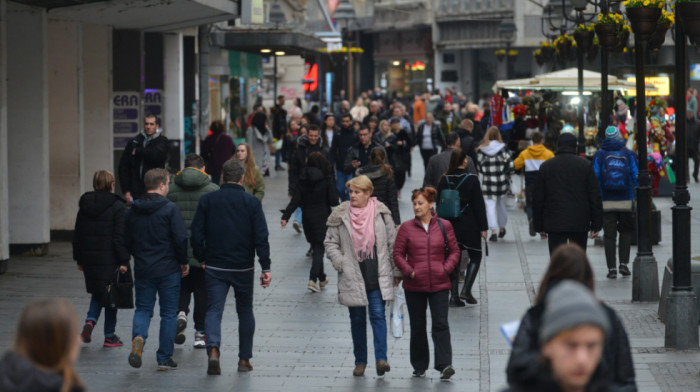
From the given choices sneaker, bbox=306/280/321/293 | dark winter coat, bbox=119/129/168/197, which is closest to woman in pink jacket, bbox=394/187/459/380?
sneaker, bbox=306/280/321/293

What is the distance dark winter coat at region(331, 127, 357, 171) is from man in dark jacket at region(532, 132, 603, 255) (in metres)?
7.91

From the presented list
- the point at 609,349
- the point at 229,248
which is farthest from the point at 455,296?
the point at 609,349

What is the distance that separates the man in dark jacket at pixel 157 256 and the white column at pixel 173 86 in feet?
48.7

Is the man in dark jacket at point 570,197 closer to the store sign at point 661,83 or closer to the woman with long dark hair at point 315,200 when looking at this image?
the woman with long dark hair at point 315,200

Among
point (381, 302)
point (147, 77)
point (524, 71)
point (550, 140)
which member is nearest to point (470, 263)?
point (381, 302)

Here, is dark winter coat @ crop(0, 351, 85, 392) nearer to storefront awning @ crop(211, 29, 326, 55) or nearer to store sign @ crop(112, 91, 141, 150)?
store sign @ crop(112, 91, 141, 150)

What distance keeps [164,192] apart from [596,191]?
443 cm

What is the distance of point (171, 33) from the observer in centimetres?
2498

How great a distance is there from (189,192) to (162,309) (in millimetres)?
1263

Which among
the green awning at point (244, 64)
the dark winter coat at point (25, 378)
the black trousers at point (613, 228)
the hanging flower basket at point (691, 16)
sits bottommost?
the black trousers at point (613, 228)

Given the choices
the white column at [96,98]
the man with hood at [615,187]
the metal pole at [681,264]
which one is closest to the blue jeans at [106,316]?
the metal pole at [681,264]

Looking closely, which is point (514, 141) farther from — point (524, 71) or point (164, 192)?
point (524, 71)

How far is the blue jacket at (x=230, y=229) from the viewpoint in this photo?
10.1m

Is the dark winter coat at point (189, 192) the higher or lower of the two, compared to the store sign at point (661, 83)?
lower
